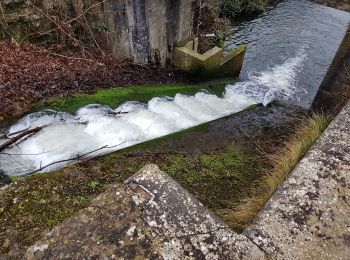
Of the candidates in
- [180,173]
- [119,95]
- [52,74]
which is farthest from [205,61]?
[180,173]

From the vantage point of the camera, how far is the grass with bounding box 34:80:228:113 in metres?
7.00

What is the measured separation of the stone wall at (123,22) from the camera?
7.99m

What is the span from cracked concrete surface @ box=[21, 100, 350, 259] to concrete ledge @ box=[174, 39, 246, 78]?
7750 millimetres

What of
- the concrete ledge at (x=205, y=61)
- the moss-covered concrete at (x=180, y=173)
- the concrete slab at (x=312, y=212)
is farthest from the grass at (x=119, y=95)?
the concrete slab at (x=312, y=212)

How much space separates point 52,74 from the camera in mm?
7613

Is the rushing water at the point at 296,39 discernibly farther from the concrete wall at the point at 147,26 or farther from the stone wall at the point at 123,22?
the stone wall at the point at 123,22

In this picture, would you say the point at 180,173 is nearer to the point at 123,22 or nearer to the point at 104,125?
the point at 104,125

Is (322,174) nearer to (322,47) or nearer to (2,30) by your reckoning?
(2,30)

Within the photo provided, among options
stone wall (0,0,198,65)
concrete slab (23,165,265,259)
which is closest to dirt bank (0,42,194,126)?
stone wall (0,0,198,65)

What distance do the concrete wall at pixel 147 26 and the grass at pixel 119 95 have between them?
3.98 ft

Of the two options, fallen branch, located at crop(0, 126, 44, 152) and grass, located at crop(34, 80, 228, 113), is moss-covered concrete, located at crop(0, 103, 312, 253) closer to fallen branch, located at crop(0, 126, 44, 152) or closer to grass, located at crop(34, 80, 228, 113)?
fallen branch, located at crop(0, 126, 44, 152)

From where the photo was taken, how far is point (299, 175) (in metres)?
2.97

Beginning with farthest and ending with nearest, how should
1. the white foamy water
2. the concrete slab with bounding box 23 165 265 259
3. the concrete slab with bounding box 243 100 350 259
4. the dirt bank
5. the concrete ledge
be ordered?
A: the concrete ledge → the dirt bank → the white foamy water → the concrete slab with bounding box 243 100 350 259 → the concrete slab with bounding box 23 165 265 259

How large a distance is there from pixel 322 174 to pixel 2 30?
7911 mm
